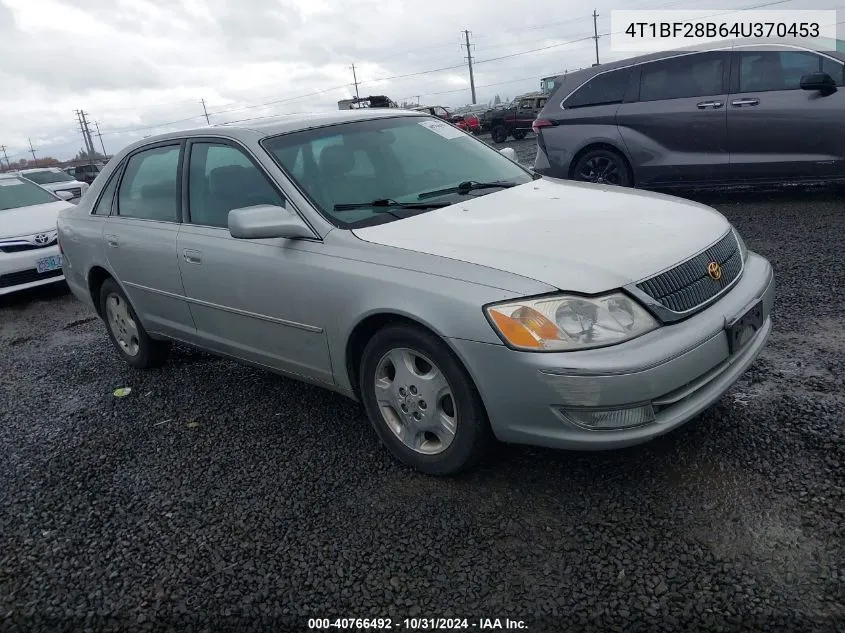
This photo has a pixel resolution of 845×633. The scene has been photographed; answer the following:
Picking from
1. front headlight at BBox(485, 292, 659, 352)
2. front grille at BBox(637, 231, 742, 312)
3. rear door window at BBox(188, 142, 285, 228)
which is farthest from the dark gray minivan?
front headlight at BBox(485, 292, 659, 352)

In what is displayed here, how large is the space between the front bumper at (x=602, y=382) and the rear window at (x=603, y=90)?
599cm

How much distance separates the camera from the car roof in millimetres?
3646

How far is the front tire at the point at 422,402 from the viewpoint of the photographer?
8.79 ft

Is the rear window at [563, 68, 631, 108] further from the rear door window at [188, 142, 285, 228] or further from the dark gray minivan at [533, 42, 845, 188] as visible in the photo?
the rear door window at [188, 142, 285, 228]

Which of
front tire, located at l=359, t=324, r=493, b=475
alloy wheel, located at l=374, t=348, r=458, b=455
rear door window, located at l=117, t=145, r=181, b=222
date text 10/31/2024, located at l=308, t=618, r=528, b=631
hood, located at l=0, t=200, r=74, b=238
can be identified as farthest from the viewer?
hood, located at l=0, t=200, r=74, b=238

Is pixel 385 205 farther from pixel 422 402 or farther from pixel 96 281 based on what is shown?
pixel 96 281

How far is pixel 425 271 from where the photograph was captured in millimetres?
2707

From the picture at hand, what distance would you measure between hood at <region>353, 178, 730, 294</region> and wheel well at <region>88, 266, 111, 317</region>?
260cm

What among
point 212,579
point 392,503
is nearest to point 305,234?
point 392,503

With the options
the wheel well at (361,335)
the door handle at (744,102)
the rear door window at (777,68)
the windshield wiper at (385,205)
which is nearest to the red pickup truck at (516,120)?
the rear door window at (777,68)

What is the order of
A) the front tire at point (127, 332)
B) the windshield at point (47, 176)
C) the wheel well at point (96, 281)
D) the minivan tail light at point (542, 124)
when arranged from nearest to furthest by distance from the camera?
the front tire at point (127, 332)
the wheel well at point (96, 281)
the minivan tail light at point (542, 124)
the windshield at point (47, 176)

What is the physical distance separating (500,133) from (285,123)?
22979 millimetres

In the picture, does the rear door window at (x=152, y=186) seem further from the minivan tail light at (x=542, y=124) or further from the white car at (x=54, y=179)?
the white car at (x=54, y=179)

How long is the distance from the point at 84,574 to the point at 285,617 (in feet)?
2.97
